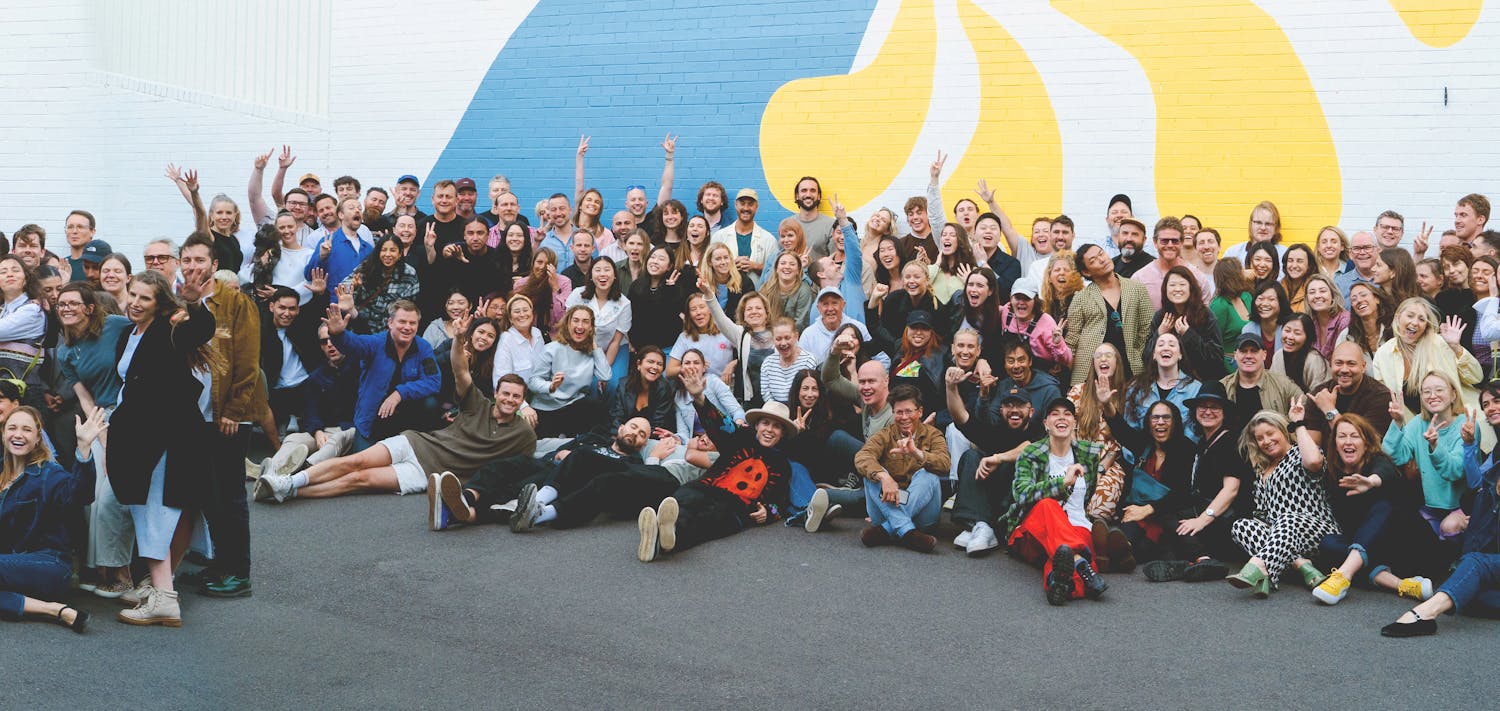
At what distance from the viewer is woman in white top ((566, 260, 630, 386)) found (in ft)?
34.8

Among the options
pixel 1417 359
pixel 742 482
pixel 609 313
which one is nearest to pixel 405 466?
pixel 609 313

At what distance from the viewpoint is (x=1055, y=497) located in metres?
8.11

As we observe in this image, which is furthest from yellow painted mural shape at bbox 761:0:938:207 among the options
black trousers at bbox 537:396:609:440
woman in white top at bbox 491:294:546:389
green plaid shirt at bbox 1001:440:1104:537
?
green plaid shirt at bbox 1001:440:1104:537

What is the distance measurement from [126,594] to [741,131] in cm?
761

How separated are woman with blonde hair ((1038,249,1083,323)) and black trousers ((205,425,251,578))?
18.1 ft

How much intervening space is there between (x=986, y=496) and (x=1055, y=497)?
0.59 metres

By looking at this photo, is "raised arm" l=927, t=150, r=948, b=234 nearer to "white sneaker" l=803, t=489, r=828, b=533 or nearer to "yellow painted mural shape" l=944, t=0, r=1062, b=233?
"yellow painted mural shape" l=944, t=0, r=1062, b=233

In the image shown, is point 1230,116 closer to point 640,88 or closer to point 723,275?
point 723,275

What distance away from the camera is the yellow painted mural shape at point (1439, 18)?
1082 centimetres

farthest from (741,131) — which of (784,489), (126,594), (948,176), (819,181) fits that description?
(126,594)

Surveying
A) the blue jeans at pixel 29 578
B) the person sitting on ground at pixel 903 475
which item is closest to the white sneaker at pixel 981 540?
the person sitting on ground at pixel 903 475

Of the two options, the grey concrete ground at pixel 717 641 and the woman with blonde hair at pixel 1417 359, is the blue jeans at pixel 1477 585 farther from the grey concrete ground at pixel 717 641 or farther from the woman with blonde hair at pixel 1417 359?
the woman with blonde hair at pixel 1417 359

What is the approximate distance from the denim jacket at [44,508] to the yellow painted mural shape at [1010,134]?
25.4 feet

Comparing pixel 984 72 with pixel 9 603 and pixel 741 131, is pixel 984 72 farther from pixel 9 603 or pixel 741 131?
pixel 9 603
